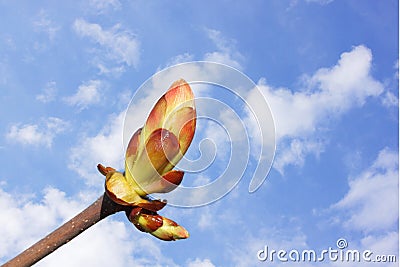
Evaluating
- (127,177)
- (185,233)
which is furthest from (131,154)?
(185,233)

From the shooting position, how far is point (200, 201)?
0.59 metres

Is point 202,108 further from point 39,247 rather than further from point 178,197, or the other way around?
point 39,247

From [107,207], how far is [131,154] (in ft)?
0.26

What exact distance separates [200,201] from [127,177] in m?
0.11

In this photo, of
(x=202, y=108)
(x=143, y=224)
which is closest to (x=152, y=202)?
(x=143, y=224)

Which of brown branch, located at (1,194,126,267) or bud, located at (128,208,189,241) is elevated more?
bud, located at (128,208,189,241)

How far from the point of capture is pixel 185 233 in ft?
2.01

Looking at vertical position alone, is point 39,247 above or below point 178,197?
below

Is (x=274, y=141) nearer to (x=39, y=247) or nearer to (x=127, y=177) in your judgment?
(x=127, y=177)

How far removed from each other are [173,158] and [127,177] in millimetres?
95

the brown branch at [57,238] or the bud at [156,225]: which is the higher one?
the bud at [156,225]

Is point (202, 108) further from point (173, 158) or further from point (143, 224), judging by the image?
point (143, 224)

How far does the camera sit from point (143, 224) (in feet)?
1.97

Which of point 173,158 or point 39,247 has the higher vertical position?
point 173,158
